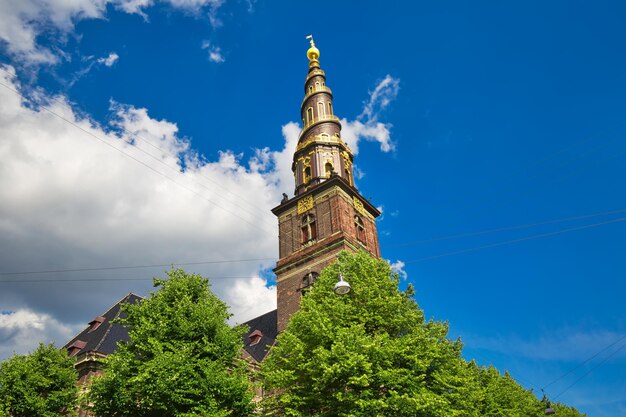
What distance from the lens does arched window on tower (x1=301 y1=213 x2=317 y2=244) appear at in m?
36.6

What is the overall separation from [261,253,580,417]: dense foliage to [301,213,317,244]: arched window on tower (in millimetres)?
14836

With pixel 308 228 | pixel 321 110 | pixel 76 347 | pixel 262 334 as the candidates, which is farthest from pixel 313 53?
pixel 76 347

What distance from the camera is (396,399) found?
49.5ft

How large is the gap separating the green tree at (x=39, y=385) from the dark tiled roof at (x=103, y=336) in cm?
471

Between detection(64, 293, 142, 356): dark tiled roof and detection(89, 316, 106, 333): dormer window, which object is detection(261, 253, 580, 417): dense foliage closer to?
detection(64, 293, 142, 356): dark tiled roof

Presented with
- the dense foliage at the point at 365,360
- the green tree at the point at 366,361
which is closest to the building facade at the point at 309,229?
the dense foliage at the point at 365,360

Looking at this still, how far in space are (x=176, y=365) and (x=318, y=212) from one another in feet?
69.7

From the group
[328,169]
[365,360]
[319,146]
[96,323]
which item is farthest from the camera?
[319,146]

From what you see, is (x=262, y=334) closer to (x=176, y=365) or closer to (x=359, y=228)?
(x=359, y=228)

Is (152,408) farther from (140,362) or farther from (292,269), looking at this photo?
(292,269)

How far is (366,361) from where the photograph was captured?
53.1ft

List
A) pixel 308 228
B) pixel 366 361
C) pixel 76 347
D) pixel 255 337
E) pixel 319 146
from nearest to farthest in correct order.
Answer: pixel 366 361 < pixel 76 347 < pixel 308 228 < pixel 255 337 < pixel 319 146

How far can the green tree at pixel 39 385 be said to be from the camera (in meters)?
22.5

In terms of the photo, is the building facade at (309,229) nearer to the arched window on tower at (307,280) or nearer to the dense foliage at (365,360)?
the arched window on tower at (307,280)
